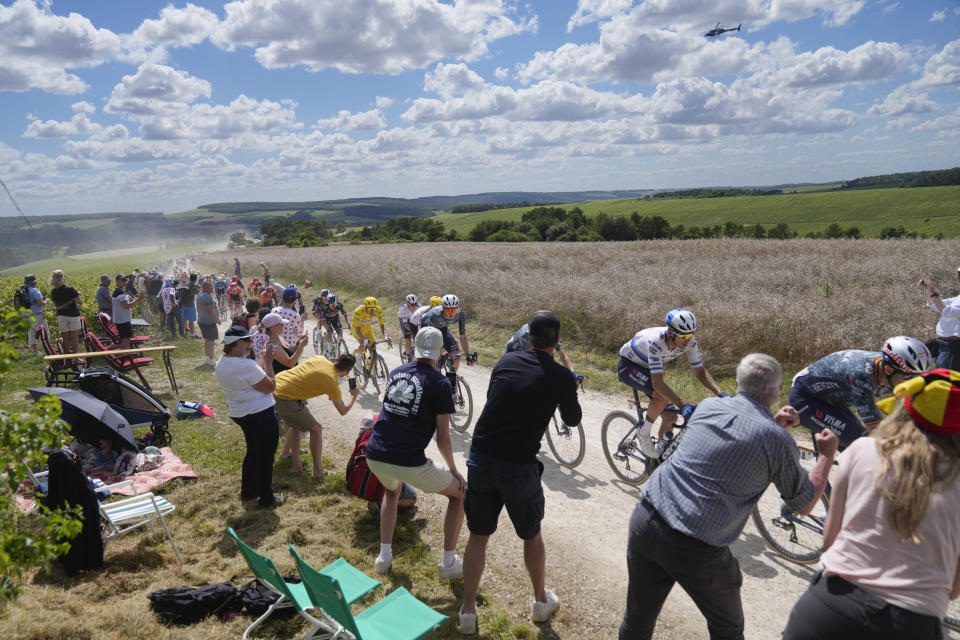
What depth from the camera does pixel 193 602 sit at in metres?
4.36

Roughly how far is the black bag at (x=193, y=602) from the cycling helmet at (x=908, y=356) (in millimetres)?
5680

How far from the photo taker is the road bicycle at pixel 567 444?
7.30 m

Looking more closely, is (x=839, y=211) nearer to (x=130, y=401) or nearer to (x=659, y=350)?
(x=659, y=350)

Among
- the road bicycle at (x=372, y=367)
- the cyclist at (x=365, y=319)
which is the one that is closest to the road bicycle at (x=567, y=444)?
the cyclist at (x=365, y=319)

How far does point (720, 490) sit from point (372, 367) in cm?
914

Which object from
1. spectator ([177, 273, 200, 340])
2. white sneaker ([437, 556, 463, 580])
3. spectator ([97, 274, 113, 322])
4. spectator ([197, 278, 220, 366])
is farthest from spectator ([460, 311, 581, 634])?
spectator ([177, 273, 200, 340])

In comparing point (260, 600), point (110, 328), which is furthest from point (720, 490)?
point (110, 328)

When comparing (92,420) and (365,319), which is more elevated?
(365,319)

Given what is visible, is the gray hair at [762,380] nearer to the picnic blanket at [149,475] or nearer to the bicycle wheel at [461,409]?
the bicycle wheel at [461,409]

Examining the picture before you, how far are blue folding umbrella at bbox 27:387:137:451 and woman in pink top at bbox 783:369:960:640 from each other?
8.21m

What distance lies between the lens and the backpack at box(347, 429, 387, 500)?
6191mm

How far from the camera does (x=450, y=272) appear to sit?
933 inches

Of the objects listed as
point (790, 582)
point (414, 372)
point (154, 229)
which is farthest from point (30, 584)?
point (154, 229)

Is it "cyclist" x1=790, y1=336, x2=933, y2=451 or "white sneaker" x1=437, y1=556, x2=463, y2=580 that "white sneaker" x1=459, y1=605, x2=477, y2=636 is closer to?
"white sneaker" x1=437, y1=556, x2=463, y2=580
